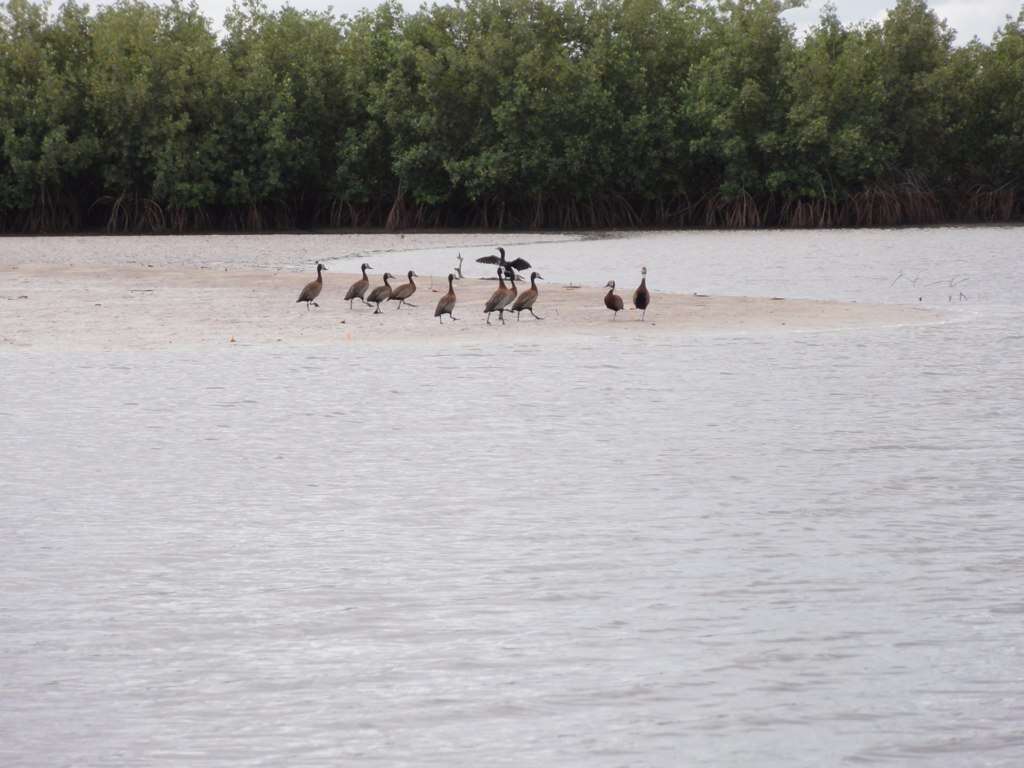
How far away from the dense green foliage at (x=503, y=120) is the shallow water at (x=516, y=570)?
36322mm

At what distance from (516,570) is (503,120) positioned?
4261 cm

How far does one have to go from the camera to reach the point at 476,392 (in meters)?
11.1

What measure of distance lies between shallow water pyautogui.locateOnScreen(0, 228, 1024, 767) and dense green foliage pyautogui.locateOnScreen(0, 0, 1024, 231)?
36.3 metres

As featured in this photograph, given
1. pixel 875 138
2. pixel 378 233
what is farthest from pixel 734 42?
pixel 378 233

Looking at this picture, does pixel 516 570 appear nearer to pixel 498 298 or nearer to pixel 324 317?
pixel 498 298

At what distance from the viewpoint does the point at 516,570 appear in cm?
582

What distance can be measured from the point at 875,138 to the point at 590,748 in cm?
4682

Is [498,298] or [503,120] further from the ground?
[503,120]

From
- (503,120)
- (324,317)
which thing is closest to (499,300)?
(324,317)

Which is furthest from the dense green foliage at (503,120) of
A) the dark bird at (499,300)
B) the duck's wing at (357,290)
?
the dark bird at (499,300)

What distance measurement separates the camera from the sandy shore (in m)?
15.5

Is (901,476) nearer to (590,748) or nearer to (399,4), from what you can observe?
(590,748)

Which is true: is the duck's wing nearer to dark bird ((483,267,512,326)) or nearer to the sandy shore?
the sandy shore

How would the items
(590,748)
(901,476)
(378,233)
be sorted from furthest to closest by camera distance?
(378,233)
(901,476)
(590,748)
